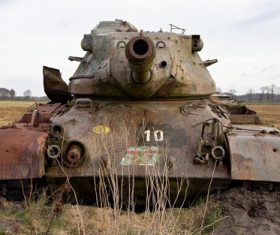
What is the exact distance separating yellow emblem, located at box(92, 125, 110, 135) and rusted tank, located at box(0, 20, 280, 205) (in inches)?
0.6

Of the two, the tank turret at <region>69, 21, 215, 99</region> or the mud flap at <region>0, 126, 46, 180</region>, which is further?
the tank turret at <region>69, 21, 215, 99</region>

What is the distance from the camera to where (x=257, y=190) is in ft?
25.7

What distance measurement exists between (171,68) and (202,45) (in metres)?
1.33

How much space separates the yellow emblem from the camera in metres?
8.30

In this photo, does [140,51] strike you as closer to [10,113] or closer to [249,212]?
[249,212]

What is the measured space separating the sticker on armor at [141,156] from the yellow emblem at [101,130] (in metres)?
0.55

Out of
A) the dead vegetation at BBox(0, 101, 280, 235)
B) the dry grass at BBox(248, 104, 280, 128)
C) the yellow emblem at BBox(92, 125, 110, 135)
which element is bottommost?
the dry grass at BBox(248, 104, 280, 128)

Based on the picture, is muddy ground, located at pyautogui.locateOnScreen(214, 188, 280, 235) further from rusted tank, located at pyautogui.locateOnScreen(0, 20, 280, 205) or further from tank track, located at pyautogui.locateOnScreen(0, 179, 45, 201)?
tank track, located at pyautogui.locateOnScreen(0, 179, 45, 201)

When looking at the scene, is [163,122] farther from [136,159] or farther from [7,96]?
[7,96]

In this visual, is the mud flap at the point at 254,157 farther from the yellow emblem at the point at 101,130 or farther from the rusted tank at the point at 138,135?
the yellow emblem at the point at 101,130

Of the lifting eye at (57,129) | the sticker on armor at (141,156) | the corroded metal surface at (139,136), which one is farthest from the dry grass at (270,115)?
A: the lifting eye at (57,129)

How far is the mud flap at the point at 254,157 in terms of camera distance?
7.52 m

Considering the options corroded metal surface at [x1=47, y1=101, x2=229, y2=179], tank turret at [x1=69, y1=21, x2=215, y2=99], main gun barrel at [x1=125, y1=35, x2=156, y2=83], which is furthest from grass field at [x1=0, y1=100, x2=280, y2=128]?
main gun barrel at [x1=125, y1=35, x2=156, y2=83]

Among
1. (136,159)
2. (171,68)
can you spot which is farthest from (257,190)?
(171,68)
